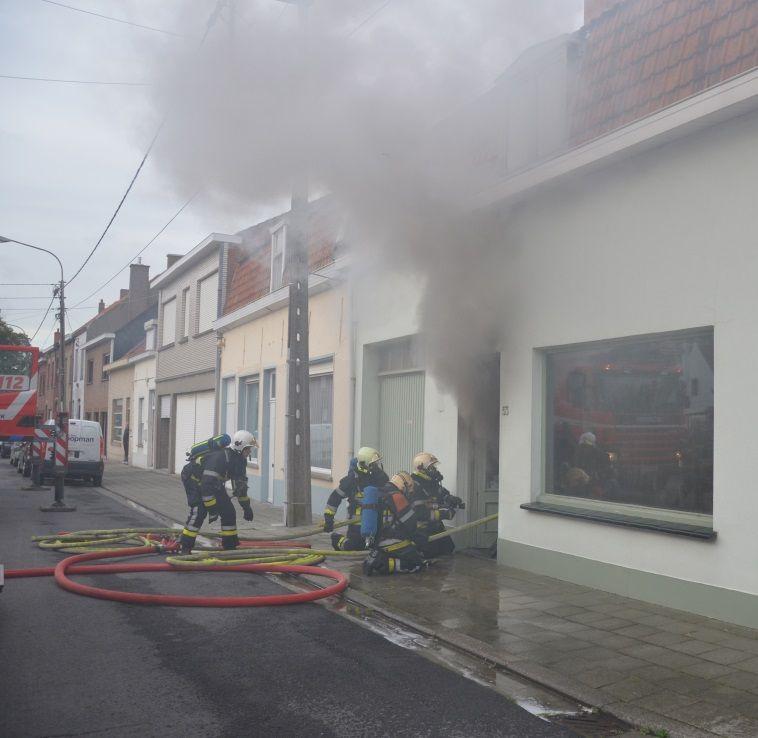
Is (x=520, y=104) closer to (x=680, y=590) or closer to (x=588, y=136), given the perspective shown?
(x=588, y=136)

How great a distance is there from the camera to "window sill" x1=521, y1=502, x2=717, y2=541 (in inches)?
256

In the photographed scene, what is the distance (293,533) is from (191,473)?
2.18 metres

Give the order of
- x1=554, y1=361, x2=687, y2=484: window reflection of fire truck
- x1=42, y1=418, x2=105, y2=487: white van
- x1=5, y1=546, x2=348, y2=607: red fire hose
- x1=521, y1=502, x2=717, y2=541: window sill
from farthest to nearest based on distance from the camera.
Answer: x1=42, y1=418, x2=105, y2=487: white van
x1=554, y1=361, x2=687, y2=484: window reflection of fire truck
x1=5, y1=546, x2=348, y2=607: red fire hose
x1=521, y1=502, x2=717, y2=541: window sill

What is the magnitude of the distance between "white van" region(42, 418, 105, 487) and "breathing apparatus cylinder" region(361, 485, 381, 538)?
15.1 metres

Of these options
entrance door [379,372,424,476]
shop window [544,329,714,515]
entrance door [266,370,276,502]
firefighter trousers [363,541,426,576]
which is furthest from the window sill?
entrance door [266,370,276,502]

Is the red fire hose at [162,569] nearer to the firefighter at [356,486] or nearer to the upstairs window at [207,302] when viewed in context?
the firefighter at [356,486]

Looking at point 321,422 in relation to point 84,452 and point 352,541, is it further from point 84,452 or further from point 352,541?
point 84,452

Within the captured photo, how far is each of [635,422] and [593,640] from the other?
2.40 metres

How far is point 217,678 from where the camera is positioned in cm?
492

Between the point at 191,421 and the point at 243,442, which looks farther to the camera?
the point at 191,421

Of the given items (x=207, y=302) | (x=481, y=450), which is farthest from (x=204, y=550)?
(x=207, y=302)

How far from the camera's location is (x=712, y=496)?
6602mm

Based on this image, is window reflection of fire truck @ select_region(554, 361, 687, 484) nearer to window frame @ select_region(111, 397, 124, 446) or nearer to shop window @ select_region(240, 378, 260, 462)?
shop window @ select_region(240, 378, 260, 462)

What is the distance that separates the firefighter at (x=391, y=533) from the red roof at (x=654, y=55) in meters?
4.22
